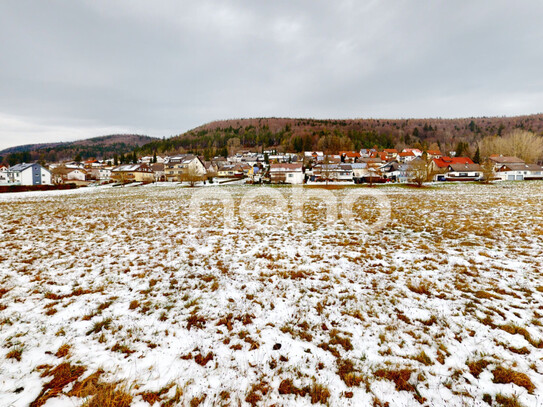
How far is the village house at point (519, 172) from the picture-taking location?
224ft

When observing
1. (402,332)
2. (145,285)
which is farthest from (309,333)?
(145,285)

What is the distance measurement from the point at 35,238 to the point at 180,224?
6.27 metres

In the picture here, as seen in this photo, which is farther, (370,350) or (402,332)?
(402,332)

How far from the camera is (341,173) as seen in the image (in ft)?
257

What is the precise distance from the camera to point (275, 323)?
4.65m

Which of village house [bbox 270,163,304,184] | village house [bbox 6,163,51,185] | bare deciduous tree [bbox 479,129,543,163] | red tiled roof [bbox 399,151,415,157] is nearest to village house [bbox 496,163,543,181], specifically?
bare deciduous tree [bbox 479,129,543,163]

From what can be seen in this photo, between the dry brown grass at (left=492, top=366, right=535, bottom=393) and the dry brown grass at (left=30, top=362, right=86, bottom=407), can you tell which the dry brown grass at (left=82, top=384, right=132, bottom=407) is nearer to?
the dry brown grass at (left=30, top=362, right=86, bottom=407)

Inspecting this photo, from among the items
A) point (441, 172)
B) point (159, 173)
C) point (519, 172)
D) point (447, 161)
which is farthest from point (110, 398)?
point (159, 173)

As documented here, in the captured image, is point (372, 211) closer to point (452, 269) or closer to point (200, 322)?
point (452, 269)

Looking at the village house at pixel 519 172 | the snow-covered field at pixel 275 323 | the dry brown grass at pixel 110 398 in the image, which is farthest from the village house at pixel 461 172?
the dry brown grass at pixel 110 398

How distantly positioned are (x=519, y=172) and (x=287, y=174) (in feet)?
229

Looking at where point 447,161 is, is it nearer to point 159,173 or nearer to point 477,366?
point 477,366

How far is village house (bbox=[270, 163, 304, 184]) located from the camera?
70.4 meters

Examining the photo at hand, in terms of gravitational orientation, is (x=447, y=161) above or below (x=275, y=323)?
above
